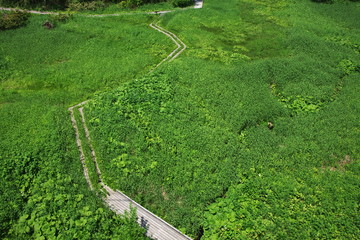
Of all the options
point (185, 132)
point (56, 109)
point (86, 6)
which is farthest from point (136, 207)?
point (86, 6)

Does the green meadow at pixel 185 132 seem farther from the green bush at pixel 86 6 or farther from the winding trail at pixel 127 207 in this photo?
the green bush at pixel 86 6

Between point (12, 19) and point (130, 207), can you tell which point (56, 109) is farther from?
point (12, 19)

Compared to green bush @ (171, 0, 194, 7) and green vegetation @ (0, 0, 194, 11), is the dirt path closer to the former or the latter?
green vegetation @ (0, 0, 194, 11)

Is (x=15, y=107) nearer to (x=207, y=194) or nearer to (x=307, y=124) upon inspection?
(x=207, y=194)

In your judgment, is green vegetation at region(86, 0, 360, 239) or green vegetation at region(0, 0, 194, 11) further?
green vegetation at region(0, 0, 194, 11)

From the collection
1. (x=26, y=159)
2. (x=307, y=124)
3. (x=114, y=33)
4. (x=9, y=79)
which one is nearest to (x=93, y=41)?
(x=114, y=33)

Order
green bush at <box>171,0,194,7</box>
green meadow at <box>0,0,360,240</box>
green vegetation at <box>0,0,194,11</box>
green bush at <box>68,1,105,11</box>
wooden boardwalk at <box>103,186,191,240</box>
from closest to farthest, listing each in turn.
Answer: wooden boardwalk at <box>103,186,191,240</box> < green meadow at <box>0,0,360,240</box> < green vegetation at <box>0,0,194,11</box> < green bush at <box>68,1,105,11</box> < green bush at <box>171,0,194,7</box>

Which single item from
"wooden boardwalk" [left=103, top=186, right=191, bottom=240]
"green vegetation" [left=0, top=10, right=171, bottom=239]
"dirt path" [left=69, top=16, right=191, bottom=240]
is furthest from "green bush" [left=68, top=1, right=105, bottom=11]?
"wooden boardwalk" [left=103, top=186, right=191, bottom=240]
